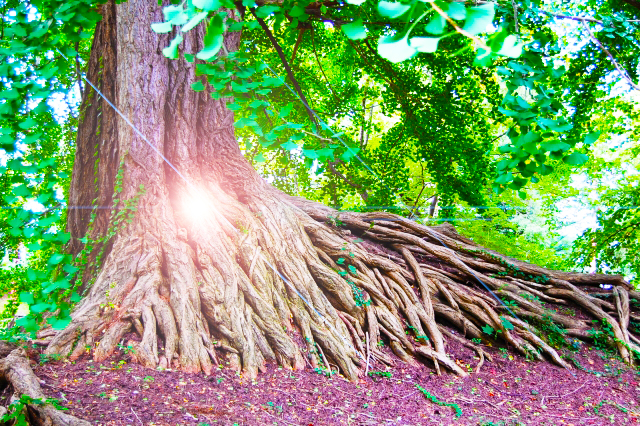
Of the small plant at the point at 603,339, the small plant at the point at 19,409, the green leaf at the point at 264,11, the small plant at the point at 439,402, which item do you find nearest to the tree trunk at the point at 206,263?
the small plant at the point at 603,339

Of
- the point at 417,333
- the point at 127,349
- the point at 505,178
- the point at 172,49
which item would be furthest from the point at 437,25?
the point at 417,333

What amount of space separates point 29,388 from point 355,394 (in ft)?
8.81

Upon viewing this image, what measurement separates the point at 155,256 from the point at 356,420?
8.36 ft

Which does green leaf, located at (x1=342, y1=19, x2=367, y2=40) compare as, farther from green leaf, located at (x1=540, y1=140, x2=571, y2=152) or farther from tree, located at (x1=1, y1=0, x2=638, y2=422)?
tree, located at (x1=1, y1=0, x2=638, y2=422)

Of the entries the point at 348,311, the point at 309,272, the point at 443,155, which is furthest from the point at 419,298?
the point at 443,155

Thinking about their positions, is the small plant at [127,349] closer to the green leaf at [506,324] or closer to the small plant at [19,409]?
the small plant at [19,409]

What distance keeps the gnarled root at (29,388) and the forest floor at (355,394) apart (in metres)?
Answer: 0.16

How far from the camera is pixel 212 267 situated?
4.49 metres

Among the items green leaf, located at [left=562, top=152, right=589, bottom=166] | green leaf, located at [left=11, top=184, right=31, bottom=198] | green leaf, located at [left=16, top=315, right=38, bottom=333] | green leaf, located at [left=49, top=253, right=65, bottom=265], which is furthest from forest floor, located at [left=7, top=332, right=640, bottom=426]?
green leaf, located at [left=562, top=152, right=589, bottom=166]

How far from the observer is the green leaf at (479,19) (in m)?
1.10

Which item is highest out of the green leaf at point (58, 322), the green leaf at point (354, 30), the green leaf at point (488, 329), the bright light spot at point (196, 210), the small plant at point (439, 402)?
the green leaf at point (354, 30)

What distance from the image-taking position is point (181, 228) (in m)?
4.64

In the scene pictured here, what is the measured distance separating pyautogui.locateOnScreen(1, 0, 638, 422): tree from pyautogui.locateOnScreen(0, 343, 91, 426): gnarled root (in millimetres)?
505

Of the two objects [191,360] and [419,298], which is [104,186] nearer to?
[191,360]
